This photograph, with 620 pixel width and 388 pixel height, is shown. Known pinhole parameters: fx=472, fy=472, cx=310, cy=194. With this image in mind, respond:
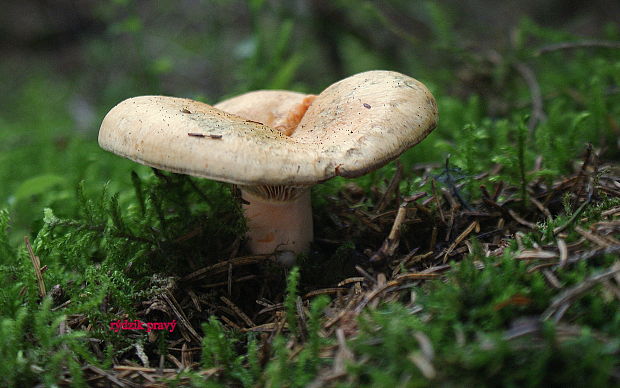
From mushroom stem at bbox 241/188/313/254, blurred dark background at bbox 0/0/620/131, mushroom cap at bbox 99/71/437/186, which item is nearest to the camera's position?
mushroom cap at bbox 99/71/437/186

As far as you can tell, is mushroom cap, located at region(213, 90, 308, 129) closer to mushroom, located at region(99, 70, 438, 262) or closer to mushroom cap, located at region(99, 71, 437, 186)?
mushroom, located at region(99, 70, 438, 262)

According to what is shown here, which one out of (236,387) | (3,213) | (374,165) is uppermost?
(374,165)

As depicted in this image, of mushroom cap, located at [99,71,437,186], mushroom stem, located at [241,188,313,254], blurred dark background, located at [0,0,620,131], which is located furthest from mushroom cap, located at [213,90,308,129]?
blurred dark background, located at [0,0,620,131]

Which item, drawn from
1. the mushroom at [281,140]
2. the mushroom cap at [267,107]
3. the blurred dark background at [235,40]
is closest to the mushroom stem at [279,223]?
the mushroom at [281,140]

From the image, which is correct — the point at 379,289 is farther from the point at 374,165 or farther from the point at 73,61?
the point at 73,61

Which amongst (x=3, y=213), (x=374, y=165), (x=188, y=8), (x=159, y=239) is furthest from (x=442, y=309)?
(x=188, y=8)

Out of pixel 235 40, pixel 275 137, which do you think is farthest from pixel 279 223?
pixel 235 40

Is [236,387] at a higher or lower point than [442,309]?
lower

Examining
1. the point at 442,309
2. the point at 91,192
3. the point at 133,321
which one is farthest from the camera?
the point at 91,192
